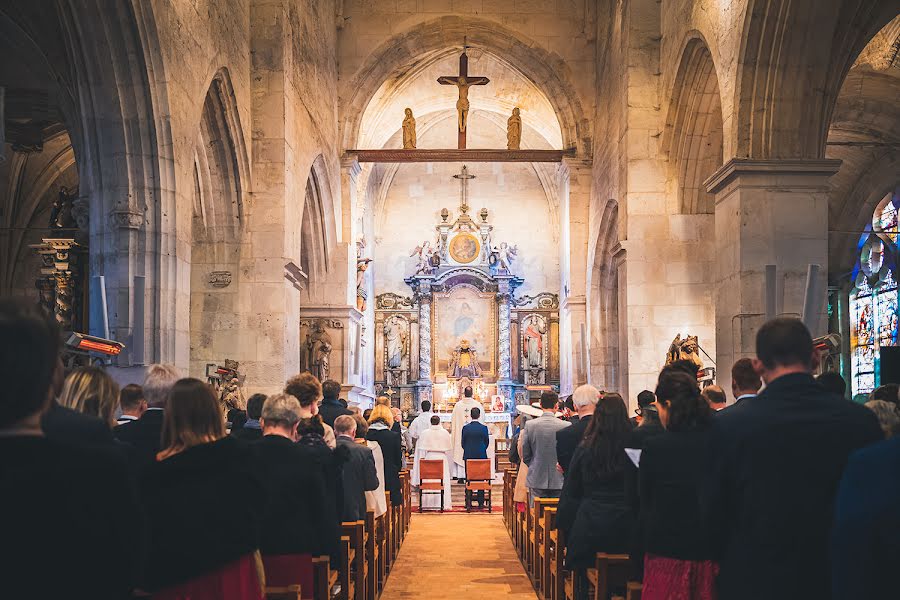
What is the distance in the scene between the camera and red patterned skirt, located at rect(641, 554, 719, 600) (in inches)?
161

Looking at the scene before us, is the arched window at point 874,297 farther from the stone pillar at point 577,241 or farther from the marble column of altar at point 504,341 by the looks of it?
the marble column of altar at point 504,341

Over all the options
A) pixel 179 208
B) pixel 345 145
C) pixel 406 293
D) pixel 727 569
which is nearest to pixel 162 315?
pixel 179 208

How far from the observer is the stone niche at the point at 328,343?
19.3m

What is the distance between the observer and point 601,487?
5258 mm

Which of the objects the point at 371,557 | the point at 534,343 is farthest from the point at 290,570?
the point at 534,343

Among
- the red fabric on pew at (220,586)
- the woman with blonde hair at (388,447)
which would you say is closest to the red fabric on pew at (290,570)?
the red fabric on pew at (220,586)

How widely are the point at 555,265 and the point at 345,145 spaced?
10497 millimetres

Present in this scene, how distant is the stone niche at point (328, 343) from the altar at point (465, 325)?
771 cm

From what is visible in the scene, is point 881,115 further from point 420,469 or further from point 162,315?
point 162,315

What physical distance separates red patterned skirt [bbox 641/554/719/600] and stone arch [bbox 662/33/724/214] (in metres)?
9.80

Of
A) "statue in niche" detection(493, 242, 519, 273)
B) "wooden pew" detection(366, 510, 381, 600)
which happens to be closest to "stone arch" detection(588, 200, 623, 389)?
"statue in niche" detection(493, 242, 519, 273)

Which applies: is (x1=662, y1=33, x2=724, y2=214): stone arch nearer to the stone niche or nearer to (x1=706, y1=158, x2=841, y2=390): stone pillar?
(x1=706, y1=158, x2=841, y2=390): stone pillar

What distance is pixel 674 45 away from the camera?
13.2m

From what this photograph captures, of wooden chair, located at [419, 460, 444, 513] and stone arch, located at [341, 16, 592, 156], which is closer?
wooden chair, located at [419, 460, 444, 513]
